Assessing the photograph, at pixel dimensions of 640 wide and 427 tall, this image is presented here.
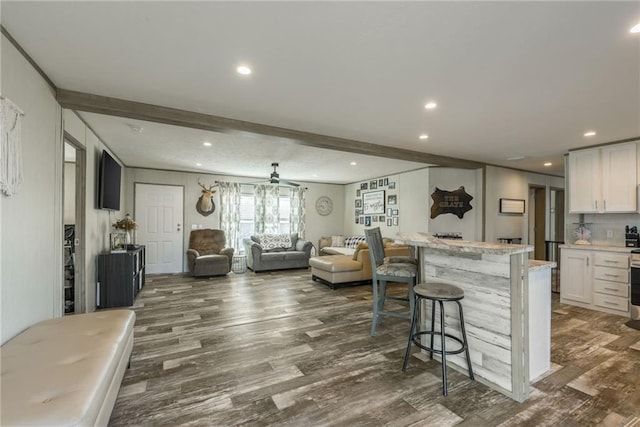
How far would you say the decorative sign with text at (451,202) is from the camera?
5.91m

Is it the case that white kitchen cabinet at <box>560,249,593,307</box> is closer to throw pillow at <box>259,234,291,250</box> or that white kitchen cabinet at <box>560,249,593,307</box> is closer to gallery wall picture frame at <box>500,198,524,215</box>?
gallery wall picture frame at <box>500,198,524,215</box>

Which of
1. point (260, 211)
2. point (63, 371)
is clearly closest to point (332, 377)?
point (63, 371)

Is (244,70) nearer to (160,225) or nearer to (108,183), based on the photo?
(108,183)

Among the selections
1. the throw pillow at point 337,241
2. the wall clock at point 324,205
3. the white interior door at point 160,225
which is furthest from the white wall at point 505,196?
the white interior door at point 160,225

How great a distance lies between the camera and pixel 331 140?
13.3ft

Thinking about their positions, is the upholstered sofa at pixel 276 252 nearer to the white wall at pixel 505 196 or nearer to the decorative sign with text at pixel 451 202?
the decorative sign with text at pixel 451 202

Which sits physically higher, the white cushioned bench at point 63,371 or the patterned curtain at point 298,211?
the patterned curtain at point 298,211

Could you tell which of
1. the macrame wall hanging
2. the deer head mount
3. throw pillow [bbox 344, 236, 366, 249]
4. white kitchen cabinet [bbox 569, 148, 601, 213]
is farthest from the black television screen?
white kitchen cabinet [bbox 569, 148, 601, 213]

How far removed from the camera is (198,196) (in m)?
6.94

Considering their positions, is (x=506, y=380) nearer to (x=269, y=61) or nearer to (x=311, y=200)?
(x=269, y=61)

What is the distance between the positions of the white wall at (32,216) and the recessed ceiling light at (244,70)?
143cm

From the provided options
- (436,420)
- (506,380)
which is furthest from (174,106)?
(506,380)

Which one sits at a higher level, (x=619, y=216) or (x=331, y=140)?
Answer: (x=331, y=140)

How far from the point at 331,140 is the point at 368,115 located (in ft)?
3.09
